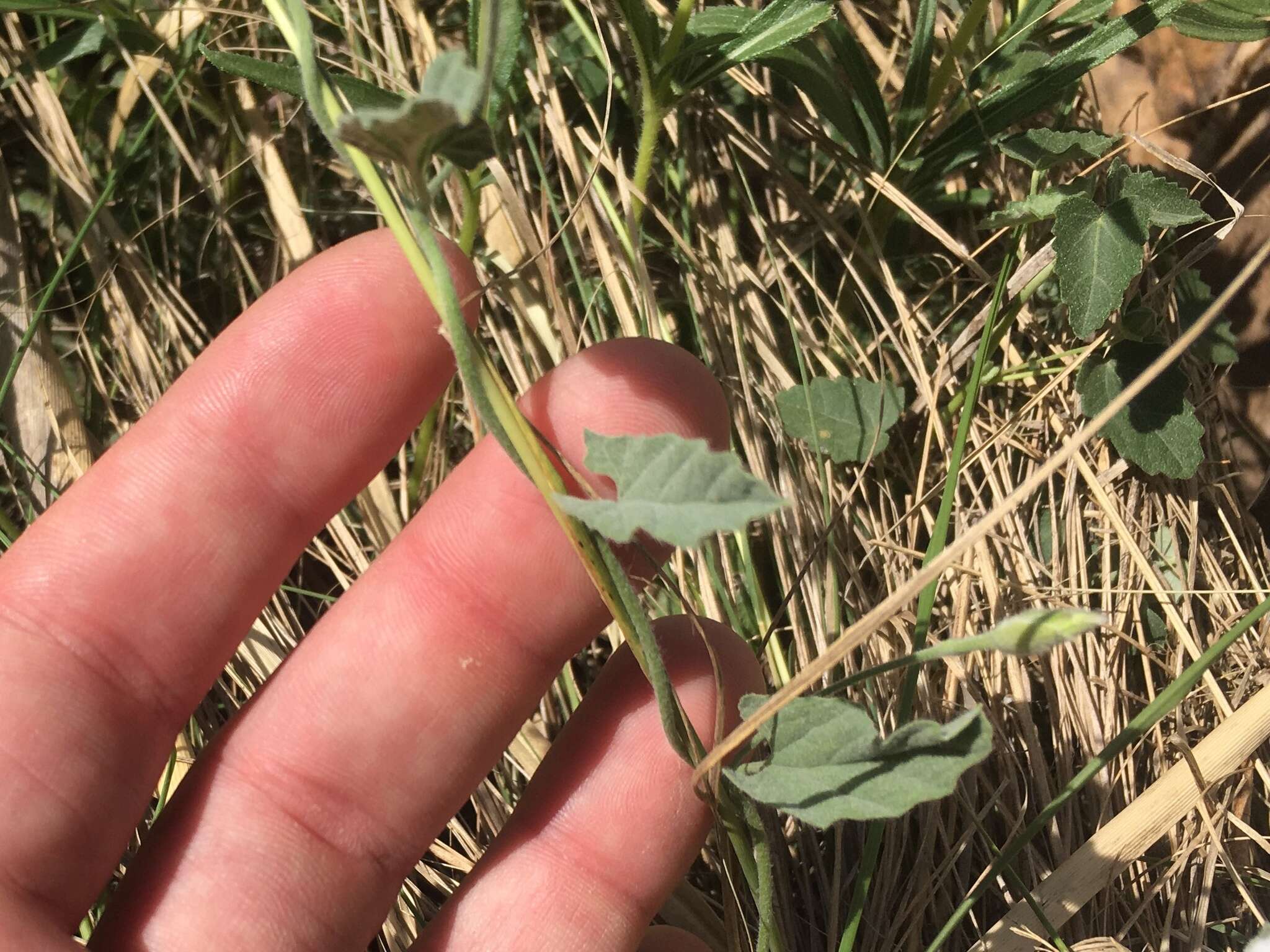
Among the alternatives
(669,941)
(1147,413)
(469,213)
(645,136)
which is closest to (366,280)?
(469,213)

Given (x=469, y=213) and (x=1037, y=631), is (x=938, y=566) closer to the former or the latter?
(x=1037, y=631)

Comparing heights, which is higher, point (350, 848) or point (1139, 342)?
point (1139, 342)

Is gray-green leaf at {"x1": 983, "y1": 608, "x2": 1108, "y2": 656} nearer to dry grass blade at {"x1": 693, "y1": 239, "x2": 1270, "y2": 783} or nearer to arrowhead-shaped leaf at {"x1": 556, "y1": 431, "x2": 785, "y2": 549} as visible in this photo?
dry grass blade at {"x1": 693, "y1": 239, "x2": 1270, "y2": 783}

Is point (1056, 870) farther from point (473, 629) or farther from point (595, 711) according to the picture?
point (473, 629)

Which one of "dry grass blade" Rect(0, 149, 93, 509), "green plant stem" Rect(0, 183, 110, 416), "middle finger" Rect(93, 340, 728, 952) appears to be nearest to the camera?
"middle finger" Rect(93, 340, 728, 952)

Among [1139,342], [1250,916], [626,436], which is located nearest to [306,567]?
[626,436]

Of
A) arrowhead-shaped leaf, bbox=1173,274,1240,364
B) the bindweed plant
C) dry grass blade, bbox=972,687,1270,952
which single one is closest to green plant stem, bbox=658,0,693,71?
the bindweed plant
